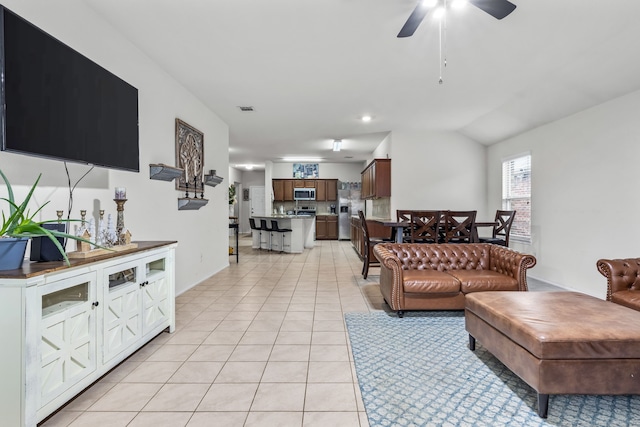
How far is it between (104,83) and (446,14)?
2.78 m

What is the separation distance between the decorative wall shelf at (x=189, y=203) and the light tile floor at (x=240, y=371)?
1149 millimetres

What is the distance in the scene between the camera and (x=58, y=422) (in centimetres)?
172

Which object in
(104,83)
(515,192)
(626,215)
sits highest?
(104,83)

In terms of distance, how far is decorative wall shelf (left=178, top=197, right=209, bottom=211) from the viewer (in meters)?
4.11

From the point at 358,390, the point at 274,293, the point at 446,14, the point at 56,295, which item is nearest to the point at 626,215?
the point at 446,14

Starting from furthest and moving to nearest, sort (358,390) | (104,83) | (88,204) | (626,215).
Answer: (626,215), (88,204), (104,83), (358,390)

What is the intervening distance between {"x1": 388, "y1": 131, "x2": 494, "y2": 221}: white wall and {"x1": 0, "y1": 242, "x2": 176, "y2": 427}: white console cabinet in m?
5.15

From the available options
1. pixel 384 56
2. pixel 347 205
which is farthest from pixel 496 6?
pixel 347 205

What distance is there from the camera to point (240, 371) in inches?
88.7

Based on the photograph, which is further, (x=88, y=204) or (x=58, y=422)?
(x=88, y=204)

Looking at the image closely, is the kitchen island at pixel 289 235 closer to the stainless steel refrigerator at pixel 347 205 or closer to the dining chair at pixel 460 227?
the stainless steel refrigerator at pixel 347 205

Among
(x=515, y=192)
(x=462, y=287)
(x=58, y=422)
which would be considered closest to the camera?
(x=58, y=422)

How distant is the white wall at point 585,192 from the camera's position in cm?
360

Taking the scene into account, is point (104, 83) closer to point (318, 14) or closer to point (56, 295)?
point (56, 295)
